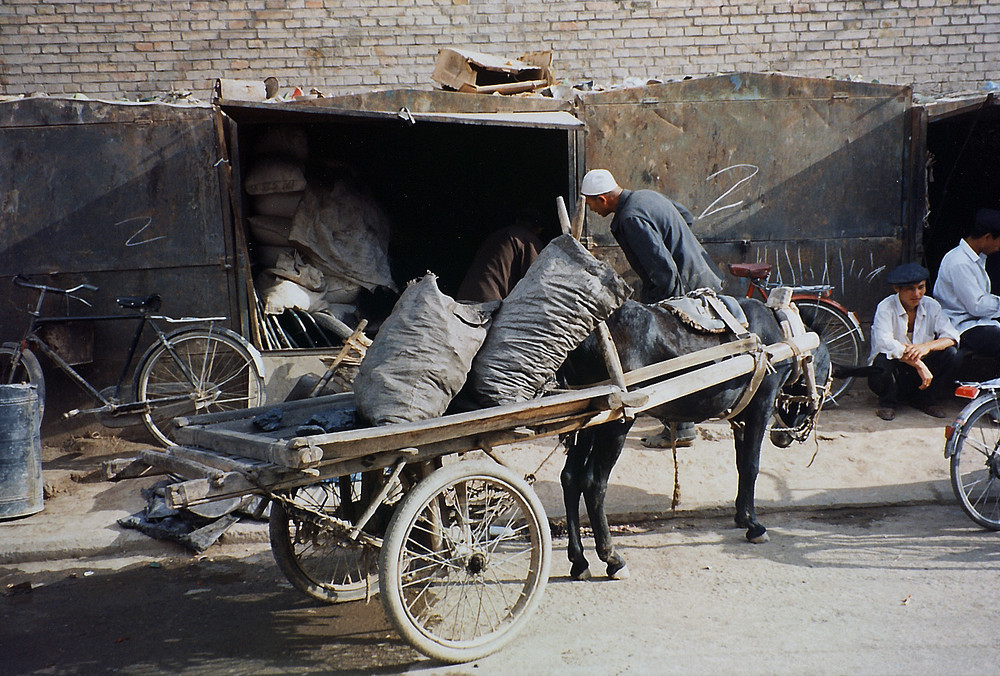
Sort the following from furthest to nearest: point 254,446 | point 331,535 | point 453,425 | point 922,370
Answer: point 922,370 → point 331,535 → point 453,425 → point 254,446

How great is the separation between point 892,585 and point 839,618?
53 centimetres

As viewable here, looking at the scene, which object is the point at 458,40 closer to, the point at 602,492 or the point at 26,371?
the point at 26,371

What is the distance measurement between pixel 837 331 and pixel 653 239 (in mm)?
3045

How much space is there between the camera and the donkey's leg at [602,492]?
4.08 metres

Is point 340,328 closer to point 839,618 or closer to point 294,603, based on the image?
point 294,603

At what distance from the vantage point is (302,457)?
8.75ft

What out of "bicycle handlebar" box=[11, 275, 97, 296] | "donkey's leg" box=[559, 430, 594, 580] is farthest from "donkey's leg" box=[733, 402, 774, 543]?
"bicycle handlebar" box=[11, 275, 97, 296]

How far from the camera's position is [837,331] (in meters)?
→ 7.02

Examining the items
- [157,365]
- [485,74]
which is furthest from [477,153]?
[157,365]

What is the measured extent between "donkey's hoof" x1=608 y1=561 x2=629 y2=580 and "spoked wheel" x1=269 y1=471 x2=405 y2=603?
1.17 m

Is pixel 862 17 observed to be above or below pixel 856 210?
above

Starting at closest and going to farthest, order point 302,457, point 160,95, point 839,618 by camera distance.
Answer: point 302,457, point 839,618, point 160,95

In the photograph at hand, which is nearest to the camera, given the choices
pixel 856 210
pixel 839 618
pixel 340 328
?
pixel 839 618

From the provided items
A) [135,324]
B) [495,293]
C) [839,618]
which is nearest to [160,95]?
[135,324]
